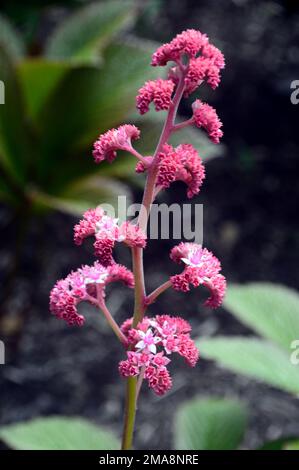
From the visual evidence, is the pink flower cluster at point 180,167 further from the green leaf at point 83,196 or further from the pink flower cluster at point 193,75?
the green leaf at point 83,196

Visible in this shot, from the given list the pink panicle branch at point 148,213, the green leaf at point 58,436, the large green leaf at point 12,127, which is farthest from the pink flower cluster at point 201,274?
the large green leaf at point 12,127

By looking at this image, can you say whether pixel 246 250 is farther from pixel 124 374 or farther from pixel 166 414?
pixel 124 374

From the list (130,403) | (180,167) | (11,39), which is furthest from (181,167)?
(11,39)

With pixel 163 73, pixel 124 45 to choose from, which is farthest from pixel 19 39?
pixel 163 73

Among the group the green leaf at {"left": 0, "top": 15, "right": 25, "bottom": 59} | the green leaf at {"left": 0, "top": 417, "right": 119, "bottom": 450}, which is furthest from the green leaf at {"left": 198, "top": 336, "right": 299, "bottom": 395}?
the green leaf at {"left": 0, "top": 15, "right": 25, "bottom": 59}

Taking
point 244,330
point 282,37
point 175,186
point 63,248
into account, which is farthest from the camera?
point 282,37
